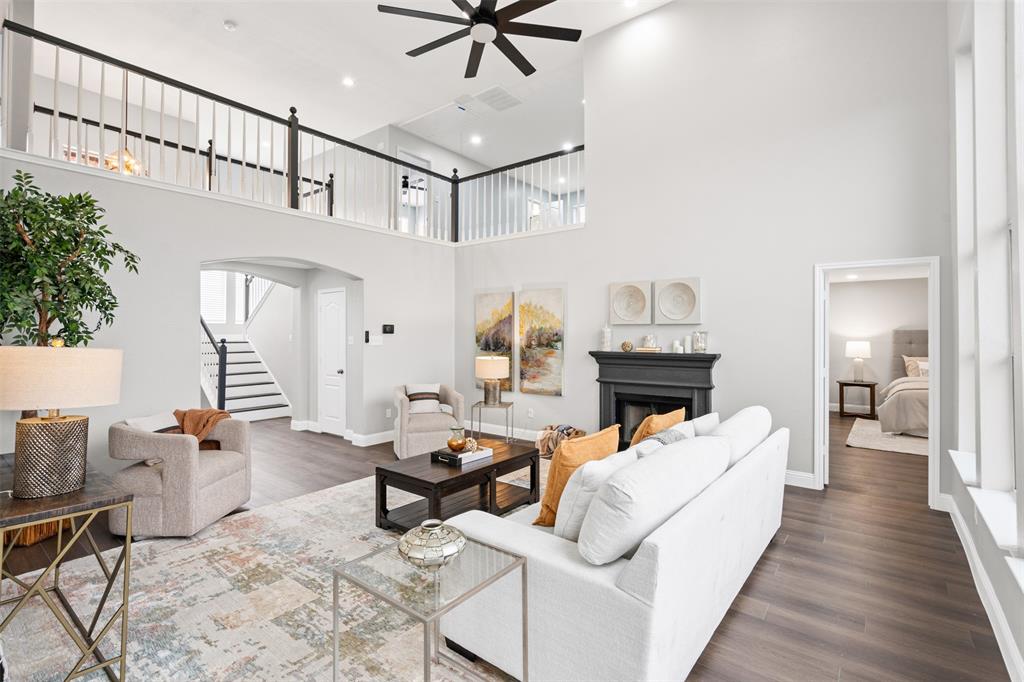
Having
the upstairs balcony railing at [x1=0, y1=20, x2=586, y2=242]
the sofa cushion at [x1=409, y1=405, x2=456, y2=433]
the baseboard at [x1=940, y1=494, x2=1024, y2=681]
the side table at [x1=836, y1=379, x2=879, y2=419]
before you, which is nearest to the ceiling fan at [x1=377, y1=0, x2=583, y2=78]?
the upstairs balcony railing at [x1=0, y1=20, x2=586, y2=242]

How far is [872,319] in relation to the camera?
28.1 ft

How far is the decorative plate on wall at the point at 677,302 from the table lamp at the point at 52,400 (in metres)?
4.61

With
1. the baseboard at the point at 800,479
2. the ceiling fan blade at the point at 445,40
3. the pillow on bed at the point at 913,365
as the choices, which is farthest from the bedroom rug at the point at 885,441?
the ceiling fan blade at the point at 445,40

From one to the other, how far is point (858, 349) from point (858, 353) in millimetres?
70

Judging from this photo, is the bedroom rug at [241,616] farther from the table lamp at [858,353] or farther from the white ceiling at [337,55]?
the table lamp at [858,353]

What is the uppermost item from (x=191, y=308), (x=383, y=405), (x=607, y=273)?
(x=607, y=273)

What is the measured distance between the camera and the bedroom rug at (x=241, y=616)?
203 centimetres

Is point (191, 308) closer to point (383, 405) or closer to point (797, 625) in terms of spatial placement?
point (383, 405)

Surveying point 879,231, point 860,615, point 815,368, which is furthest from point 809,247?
point 860,615

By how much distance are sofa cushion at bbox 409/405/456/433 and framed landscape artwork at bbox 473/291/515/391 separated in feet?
4.48

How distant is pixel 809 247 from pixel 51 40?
255 inches

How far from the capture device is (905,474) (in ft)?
15.8

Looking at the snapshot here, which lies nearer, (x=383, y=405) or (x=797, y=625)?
(x=797, y=625)

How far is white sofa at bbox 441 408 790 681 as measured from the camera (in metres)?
1.54
